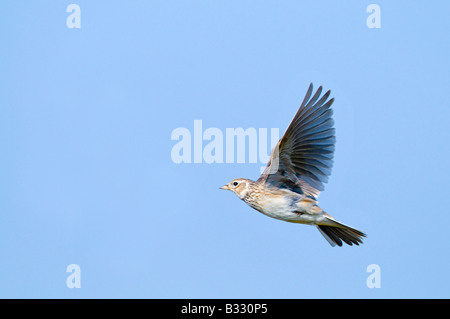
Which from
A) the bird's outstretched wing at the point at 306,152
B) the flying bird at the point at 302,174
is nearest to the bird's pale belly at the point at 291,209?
the flying bird at the point at 302,174

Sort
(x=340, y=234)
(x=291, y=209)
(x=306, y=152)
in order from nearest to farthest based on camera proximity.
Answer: (x=291, y=209) < (x=306, y=152) < (x=340, y=234)

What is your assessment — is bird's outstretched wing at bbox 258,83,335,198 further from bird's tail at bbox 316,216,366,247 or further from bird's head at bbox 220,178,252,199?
bird's tail at bbox 316,216,366,247

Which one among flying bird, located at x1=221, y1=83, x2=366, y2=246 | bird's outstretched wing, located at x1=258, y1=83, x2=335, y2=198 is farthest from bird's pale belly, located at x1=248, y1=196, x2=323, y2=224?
bird's outstretched wing, located at x1=258, y1=83, x2=335, y2=198

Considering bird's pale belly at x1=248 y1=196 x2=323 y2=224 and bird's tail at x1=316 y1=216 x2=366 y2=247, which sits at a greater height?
bird's pale belly at x1=248 y1=196 x2=323 y2=224

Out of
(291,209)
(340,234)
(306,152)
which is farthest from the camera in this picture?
(340,234)

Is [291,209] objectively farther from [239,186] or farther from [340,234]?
[340,234]

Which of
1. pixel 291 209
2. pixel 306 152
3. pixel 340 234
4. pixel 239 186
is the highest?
pixel 306 152

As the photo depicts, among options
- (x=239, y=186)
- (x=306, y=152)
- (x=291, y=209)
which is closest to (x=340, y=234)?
(x=291, y=209)
